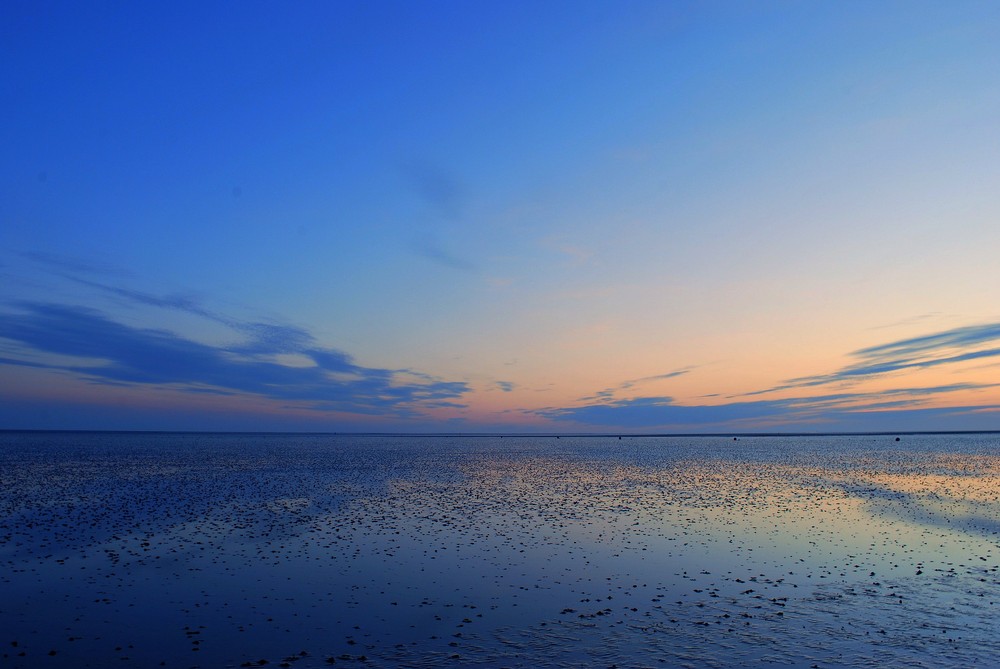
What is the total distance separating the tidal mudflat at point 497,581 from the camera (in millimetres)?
18125

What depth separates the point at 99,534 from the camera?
35000mm

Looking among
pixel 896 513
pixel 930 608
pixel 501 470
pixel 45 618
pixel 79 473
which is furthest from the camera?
pixel 501 470

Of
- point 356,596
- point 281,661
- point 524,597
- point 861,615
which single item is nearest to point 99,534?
point 356,596

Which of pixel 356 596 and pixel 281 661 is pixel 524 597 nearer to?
pixel 356 596

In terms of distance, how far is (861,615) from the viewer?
69.5 feet

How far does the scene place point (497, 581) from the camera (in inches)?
1017

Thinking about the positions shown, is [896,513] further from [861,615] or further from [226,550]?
[226,550]

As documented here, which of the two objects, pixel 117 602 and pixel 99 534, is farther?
pixel 99 534

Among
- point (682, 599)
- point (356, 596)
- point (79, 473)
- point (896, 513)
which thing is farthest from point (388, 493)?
point (79, 473)

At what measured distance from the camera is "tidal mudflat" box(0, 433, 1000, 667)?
18125mm

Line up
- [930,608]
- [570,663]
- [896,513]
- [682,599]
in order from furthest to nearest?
[896,513] → [682,599] → [930,608] → [570,663]

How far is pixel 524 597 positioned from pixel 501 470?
6654 cm

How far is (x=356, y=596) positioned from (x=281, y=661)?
655 cm

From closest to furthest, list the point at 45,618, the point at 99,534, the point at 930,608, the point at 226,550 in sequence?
the point at 45,618
the point at 930,608
the point at 226,550
the point at 99,534
